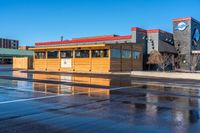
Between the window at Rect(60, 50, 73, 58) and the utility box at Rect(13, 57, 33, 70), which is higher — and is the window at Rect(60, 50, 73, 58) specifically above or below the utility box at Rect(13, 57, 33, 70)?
above

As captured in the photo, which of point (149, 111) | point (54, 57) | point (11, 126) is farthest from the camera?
point (54, 57)

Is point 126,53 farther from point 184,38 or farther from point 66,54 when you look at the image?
point 184,38

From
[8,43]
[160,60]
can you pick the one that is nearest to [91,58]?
[160,60]

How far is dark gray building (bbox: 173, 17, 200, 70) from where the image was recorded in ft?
147

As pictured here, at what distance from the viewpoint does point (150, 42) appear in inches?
Answer: 1683

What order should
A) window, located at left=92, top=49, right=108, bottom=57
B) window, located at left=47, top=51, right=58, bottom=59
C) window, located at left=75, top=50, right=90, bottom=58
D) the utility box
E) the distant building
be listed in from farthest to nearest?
the distant building, the utility box, window, located at left=47, top=51, right=58, bottom=59, window, located at left=75, top=50, right=90, bottom=58, window, located at left=92, top=49, right=108, bottom=57

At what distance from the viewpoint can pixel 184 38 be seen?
45844 millimetres

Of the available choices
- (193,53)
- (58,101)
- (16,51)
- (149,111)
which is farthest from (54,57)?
(16,51)

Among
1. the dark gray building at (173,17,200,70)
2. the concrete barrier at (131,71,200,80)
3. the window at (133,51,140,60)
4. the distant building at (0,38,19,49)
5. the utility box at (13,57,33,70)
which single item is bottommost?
the concrete barrier at (131,71,200,80)

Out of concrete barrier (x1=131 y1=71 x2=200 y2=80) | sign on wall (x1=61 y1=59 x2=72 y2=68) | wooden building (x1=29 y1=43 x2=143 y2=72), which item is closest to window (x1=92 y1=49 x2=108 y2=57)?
wooden building (x1=29 y1=43 x2=143 y2=72)

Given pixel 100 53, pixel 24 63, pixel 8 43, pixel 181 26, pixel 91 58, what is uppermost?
pixel 8 43

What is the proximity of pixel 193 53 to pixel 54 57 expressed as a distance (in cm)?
2364

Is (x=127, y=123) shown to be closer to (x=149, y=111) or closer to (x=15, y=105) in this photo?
(x=149, y=111)

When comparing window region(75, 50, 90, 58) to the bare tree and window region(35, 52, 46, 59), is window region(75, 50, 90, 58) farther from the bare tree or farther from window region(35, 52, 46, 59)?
the bare tree
